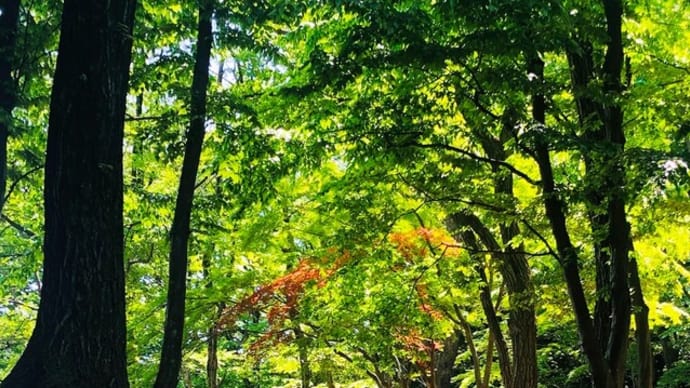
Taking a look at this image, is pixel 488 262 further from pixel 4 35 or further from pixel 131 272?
pixel 131 272

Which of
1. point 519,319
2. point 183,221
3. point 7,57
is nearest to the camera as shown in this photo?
point 183,221

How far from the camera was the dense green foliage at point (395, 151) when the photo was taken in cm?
369

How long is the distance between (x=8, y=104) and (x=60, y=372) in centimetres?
333

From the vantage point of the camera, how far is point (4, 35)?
16.2ft

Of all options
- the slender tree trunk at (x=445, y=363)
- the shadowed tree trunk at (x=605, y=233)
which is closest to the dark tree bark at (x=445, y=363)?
the slender tree trunk at (x=445, y=363)

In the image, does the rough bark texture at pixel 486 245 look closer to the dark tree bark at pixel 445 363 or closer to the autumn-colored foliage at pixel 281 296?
the autumn-colored foliage at pixel 281 296

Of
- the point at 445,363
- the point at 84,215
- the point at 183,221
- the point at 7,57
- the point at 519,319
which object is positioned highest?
the point at 7,57

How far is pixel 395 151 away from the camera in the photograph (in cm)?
448

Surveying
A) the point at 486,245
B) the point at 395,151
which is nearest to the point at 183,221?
the point at 395,151

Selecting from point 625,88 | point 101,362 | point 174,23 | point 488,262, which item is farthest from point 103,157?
point 488,262

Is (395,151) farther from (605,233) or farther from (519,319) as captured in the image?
(519,319)

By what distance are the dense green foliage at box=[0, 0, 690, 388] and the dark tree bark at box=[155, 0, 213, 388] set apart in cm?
15

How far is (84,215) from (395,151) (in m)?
2.39

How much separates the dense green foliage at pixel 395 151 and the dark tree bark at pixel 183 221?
0.51 ft
